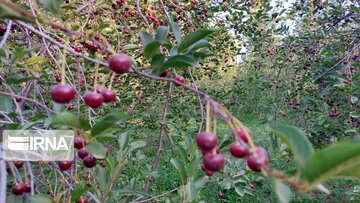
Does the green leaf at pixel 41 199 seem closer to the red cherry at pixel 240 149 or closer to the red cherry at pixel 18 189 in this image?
the red cherry at pixel 18 189

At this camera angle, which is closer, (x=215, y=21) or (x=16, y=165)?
(x=16, y=165)

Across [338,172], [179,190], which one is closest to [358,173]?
[338,172]

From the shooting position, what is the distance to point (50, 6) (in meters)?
1.09

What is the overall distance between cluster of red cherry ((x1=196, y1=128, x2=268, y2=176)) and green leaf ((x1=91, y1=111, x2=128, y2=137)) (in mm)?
196

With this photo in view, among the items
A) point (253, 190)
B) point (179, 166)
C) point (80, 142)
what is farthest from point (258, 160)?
point (253, 190)

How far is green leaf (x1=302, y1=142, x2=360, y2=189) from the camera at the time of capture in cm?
42

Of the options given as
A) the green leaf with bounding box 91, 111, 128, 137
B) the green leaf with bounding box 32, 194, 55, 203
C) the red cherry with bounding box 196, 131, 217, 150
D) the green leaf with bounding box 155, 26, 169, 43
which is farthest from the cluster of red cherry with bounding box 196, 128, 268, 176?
the green leaf with bounding box 32, 194, 55, 203

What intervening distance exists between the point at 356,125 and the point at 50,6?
243 cm

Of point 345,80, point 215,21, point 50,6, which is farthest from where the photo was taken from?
point 215,21

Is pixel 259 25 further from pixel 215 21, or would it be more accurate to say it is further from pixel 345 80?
pixel 345 80

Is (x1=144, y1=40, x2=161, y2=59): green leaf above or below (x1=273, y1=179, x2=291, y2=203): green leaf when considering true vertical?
above

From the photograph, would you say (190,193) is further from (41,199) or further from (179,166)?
(41,199)

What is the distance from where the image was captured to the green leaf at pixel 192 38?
2.66 ft

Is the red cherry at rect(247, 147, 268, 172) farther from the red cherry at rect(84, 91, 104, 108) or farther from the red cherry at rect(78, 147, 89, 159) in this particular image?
the red cherry at rect(78, 147, 89, 159)
